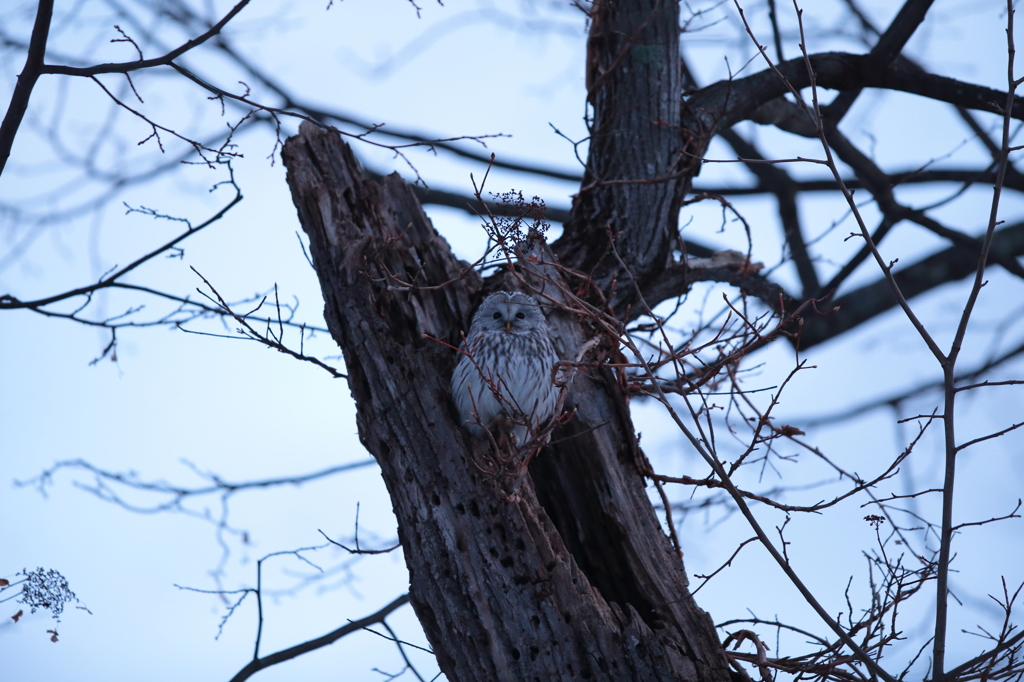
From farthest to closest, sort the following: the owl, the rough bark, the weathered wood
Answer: the rough bark → the owl → the weathered wood

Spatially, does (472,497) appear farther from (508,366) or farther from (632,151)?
(632,151)

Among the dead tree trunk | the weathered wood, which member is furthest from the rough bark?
the weathered wood

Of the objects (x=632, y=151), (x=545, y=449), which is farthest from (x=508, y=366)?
(x=632, y=151)

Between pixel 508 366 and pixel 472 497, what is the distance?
721 millimetres

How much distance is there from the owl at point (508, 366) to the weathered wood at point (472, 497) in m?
0.13

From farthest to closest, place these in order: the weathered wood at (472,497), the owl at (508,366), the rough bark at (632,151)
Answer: the rough bark at (632,151)
the owl at (508,366)
the weathered wood at (472,497)

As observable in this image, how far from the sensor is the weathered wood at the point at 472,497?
316 cm

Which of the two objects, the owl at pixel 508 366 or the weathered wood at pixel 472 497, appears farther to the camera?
the owl at pixel 508 366

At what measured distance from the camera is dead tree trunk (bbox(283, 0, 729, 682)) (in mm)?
3180

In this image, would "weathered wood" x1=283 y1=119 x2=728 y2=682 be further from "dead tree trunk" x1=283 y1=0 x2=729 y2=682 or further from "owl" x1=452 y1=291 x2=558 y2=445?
"owl" x1=452 y1=291 x2=558 y2=445

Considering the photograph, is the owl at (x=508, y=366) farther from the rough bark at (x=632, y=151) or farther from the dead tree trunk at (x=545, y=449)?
the rough bark at (x=632, y=151)

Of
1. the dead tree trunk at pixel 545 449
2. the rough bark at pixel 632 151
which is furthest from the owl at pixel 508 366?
the rough bark at pixel 632 151

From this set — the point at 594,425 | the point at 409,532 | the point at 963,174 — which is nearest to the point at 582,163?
the point at 594,425

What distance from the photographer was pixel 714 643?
3.36m
